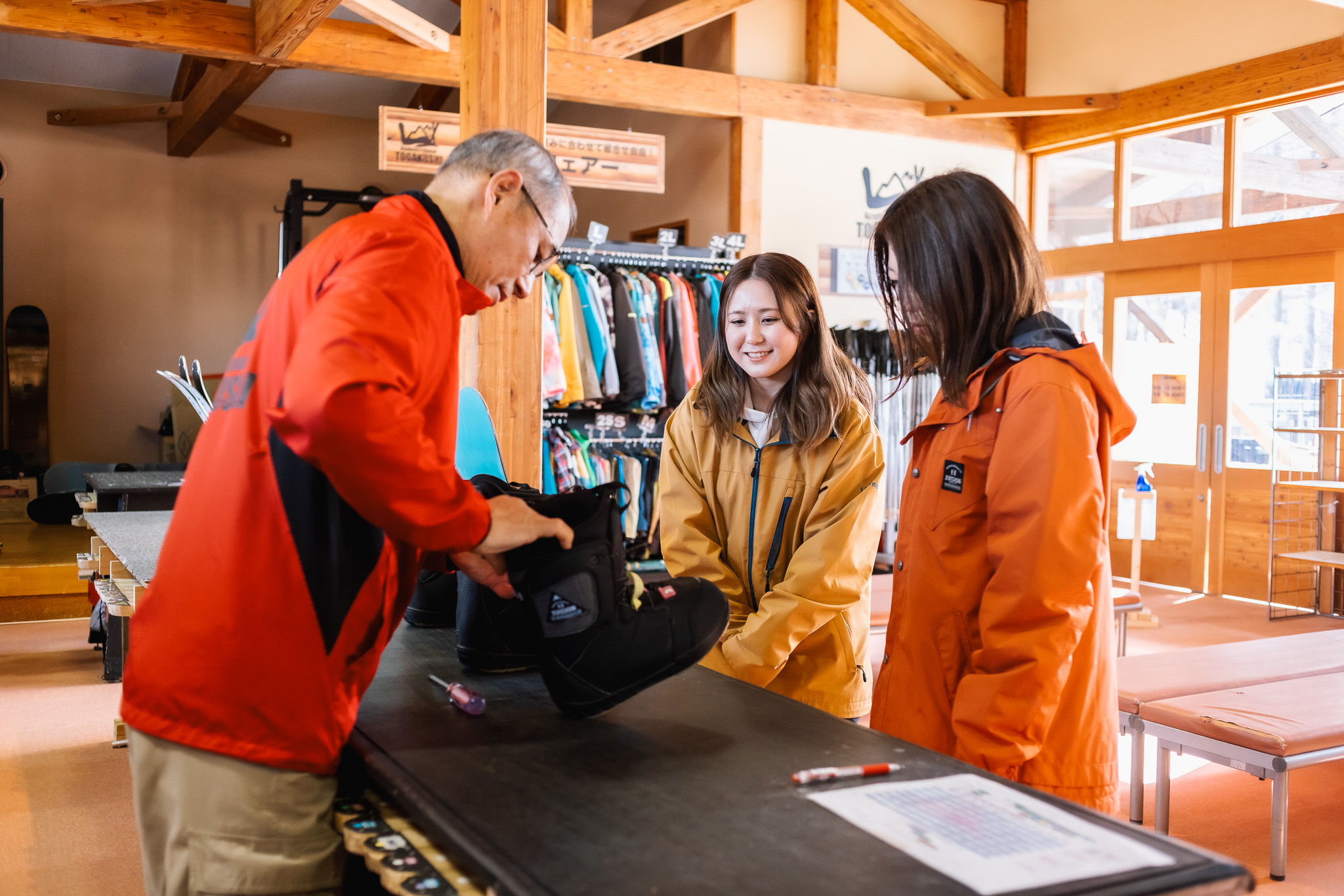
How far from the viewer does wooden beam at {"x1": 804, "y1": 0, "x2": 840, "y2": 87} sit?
809cm

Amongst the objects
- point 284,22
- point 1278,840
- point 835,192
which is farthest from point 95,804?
point 835,192

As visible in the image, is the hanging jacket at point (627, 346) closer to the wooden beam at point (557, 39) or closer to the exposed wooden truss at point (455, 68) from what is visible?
the exposed wooden truss at point (455, 68)

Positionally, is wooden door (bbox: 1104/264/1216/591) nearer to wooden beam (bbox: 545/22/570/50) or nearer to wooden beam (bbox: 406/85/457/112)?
wooden beam (bbox: 545/22/570/50)

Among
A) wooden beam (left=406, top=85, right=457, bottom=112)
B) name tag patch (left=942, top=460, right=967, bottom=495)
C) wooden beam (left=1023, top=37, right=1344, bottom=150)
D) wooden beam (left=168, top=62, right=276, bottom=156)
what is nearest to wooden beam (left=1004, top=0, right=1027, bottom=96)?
wooden beam (left=1023, top=37, right=1344, bottom=150)

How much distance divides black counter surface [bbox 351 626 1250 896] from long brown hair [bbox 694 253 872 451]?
69 cm

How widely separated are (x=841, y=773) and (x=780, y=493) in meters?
0.99

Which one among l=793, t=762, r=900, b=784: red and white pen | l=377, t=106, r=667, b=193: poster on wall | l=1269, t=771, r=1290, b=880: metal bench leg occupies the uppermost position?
l=377, t=106, r=667, b=193: poster on wall

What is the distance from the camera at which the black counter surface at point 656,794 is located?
0.98 metres

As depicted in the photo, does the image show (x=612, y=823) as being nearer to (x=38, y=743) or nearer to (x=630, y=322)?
(x=38, y=743)

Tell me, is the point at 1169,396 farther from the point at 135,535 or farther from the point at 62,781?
the point at 62,781

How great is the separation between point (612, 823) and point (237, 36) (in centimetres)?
630

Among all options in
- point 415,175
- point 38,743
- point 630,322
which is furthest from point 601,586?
point 415,175

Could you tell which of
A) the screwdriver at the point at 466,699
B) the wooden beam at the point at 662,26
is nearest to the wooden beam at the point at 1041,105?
the wooden beam at the point at 662,26

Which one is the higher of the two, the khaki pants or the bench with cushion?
the khaki pants
